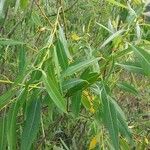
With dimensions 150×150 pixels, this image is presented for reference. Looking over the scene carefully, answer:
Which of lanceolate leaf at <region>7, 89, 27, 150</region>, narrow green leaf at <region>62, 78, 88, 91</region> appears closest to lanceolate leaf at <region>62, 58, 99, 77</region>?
narrow green leaf at <region>62, 78, 88, 91</region>

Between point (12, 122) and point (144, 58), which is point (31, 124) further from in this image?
point (144, 58)

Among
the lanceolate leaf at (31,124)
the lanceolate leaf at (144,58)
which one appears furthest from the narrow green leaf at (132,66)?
the lanceolate leaf at (31,124)

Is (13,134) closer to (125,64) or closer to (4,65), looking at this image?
(125,64)

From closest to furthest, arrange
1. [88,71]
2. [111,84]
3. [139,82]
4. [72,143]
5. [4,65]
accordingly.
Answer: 1. [88,71]
2. [111,84]
3. [4,65]
4. [72,143]
5. [139,82]

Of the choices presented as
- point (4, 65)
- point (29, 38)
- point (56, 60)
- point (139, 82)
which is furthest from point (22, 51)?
point (139, 82)

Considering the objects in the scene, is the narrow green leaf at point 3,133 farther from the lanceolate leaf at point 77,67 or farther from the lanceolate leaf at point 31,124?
the lanceolate leaf at point 77,67

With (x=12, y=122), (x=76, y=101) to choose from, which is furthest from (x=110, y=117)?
(x=12, y=122)

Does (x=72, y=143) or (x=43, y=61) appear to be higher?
(x=43, y=61)
